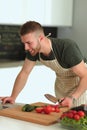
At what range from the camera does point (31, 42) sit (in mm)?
1813

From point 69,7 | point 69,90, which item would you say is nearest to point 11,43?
point 69,7

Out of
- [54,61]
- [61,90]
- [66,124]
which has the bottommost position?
[61,90]

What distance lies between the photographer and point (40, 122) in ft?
4.97

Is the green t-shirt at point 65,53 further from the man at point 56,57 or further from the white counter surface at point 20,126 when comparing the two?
the white counter surface at point 20,126

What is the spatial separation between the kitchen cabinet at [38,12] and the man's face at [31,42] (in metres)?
0.90

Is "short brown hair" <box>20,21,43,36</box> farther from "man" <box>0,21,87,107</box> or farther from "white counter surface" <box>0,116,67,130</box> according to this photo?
"white counter surface" <box>0,116,67,130</box>

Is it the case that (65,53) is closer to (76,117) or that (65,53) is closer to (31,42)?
(31,42)

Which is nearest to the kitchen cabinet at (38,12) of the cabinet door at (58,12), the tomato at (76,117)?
the cabinet door at (58,12)

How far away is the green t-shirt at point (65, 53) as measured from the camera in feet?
6.18

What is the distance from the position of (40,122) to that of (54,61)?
0.56 metres

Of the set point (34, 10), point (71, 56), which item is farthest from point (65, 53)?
point (34, 10)

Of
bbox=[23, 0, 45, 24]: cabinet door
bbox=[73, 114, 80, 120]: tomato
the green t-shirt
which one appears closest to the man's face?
the green t-shirt

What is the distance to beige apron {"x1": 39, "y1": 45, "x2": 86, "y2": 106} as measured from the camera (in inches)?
79.2

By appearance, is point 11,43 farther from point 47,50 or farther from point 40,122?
point 40,122
